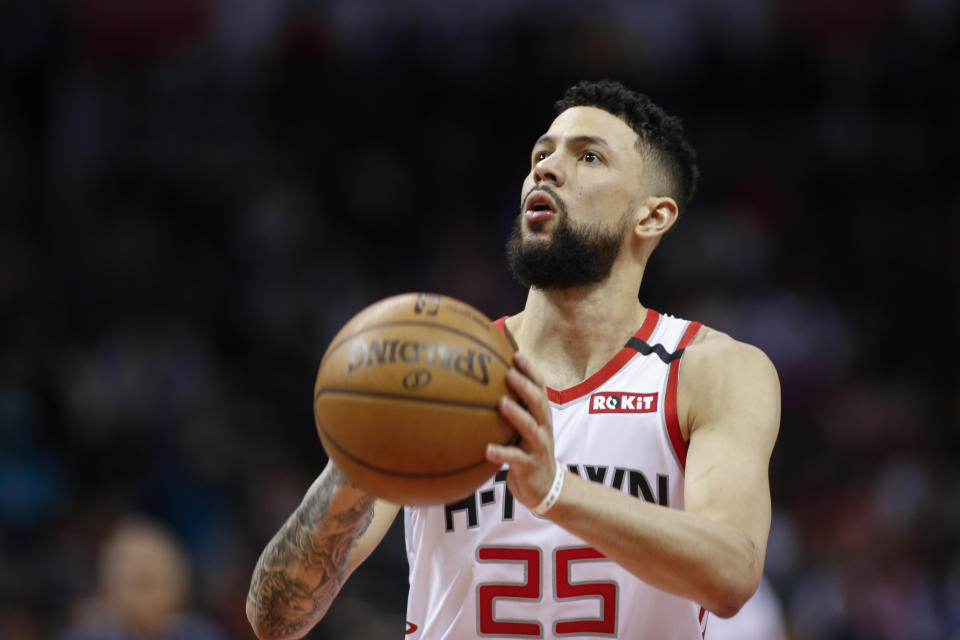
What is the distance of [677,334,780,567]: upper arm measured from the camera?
10.7ft

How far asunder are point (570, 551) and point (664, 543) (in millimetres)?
712

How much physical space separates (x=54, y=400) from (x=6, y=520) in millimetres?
1075

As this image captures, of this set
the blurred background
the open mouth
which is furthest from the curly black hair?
the blurred background

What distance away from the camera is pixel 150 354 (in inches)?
403

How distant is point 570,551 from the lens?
3629 mm

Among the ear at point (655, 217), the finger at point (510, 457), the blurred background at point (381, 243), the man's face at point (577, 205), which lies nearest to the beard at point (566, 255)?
the man's face at point (577, 205)

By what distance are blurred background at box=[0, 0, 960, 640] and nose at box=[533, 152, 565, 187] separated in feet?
15.9

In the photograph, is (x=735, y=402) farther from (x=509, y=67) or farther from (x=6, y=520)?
(x=509, y=67)

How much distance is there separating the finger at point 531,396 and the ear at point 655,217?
145 centimetres

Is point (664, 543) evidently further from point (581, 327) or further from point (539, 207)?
point (539, 207)

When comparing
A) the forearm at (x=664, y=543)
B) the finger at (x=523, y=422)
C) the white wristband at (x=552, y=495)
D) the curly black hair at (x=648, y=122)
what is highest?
the curly black hair at (x=648, y=122)

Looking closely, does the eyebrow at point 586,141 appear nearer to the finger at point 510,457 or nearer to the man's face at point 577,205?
the man's face at point 577,205

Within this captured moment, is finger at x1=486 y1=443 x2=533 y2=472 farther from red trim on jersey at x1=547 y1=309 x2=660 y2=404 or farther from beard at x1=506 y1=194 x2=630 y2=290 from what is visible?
beard at x1=506 y1=194 x2=630 y2=290

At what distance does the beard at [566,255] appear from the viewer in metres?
3.97
